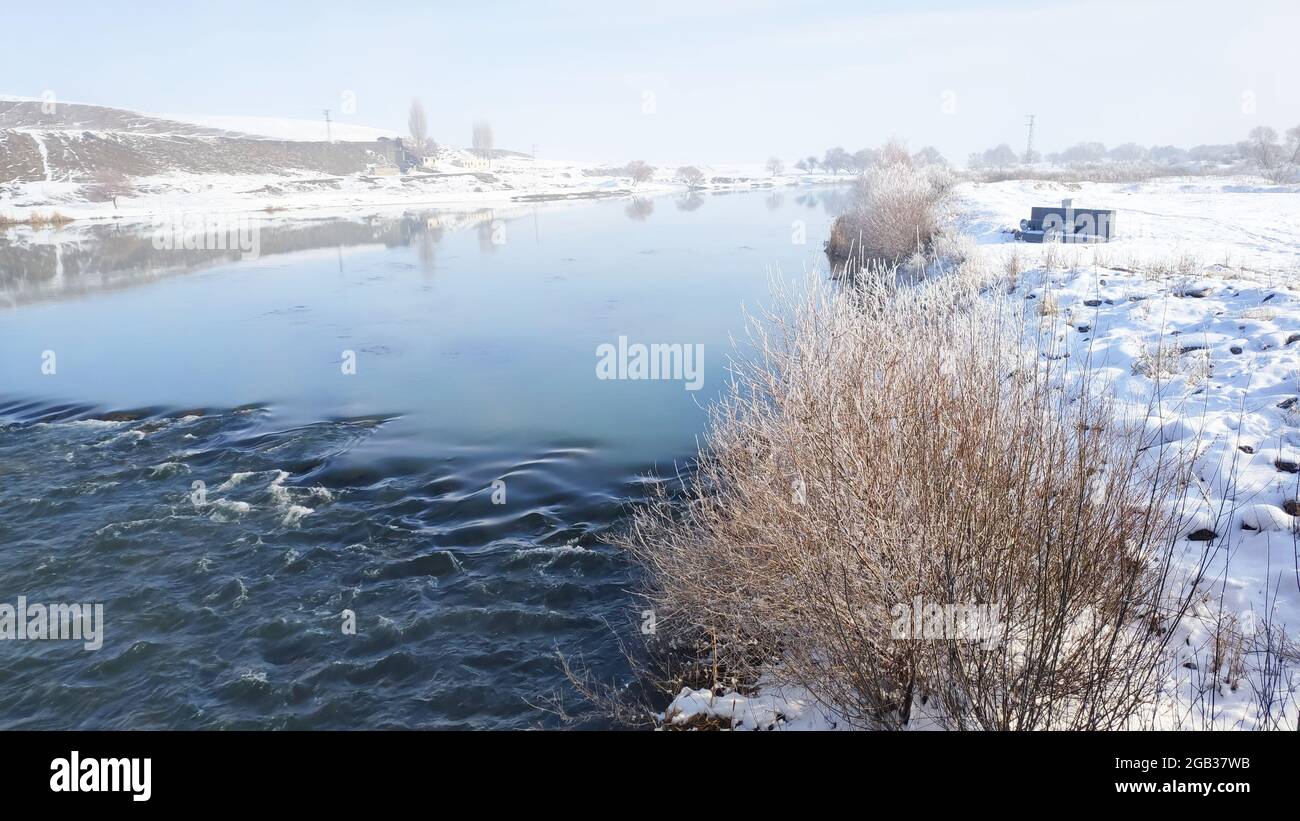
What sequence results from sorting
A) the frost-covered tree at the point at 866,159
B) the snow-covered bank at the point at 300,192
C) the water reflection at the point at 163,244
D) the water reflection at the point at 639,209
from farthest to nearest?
the snow-covered bank at the point at 300,192, the water reflection at the point at 639,209, the frost-covered tree at the point at 866,159, the water reflection at the point at 163,244

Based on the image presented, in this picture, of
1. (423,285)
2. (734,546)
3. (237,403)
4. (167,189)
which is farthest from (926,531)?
(167,189)

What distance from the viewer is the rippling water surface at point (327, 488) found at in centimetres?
737

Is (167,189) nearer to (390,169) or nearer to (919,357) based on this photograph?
(390,169)

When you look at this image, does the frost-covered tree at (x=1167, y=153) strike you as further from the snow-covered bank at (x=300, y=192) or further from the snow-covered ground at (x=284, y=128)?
the snow-covered ground at (x=284, y=128)

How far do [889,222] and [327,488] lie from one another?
20568mm

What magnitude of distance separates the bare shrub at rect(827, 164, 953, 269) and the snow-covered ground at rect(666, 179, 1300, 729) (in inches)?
150

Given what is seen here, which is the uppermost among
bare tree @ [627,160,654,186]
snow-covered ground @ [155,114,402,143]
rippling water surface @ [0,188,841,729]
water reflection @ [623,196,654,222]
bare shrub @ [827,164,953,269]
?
snow-covered ground @ [155,114,402,143]

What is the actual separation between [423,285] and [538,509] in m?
20.3

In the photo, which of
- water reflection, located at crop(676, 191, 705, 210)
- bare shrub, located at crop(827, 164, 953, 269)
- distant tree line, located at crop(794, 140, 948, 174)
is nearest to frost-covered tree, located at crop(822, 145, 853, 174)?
distant tree line, located at crop(794, 140, 948, 174)

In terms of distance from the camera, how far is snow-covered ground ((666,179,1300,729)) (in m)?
5.62

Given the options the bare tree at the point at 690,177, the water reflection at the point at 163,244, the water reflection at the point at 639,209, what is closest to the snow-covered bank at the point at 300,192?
the bare tree at the point at 690,177

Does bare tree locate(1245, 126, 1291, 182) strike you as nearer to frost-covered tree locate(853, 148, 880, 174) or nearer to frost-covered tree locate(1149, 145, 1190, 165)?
frost-covered tree locate(853, 148, 880, 174)

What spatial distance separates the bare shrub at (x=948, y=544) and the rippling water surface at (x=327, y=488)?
273 centimetres

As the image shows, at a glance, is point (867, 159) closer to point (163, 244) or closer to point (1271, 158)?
point (1271, 158)
